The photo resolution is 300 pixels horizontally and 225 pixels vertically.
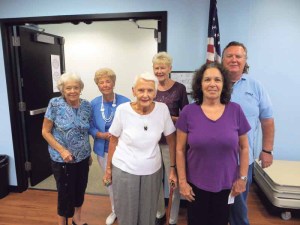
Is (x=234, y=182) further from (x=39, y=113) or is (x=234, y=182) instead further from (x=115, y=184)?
(x=39, y=113)

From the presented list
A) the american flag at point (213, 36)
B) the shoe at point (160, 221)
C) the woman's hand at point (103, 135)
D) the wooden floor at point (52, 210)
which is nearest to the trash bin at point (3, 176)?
the wooden floor at point (52, 210)

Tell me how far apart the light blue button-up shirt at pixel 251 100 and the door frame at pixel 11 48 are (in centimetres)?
102

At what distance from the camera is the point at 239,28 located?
2.40m

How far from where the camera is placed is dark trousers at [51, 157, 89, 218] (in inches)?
Answer: 76.8

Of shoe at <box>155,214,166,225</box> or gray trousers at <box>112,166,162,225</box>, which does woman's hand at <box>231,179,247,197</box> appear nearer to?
gray trousers at <box>112,166,162,225</box>

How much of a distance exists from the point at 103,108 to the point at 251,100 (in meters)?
1.17

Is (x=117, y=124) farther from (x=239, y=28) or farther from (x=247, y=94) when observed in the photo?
(x=239, y=28)

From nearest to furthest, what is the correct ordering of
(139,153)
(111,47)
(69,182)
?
(139,153) < (69,182) < (111,47)

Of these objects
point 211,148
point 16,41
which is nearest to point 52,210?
point 16,41

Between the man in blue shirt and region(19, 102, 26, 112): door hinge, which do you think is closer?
the man in blue shirt

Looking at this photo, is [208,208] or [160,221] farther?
[160,221]

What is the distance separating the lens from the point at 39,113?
3.18 meters

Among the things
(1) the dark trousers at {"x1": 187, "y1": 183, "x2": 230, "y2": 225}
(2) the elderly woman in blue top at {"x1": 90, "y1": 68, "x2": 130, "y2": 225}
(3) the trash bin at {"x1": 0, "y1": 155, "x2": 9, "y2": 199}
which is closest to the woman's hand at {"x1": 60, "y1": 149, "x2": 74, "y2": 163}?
(2) the elderly woman in blue top at {"x1": 90, "y1": 68, "x2": 130, "y2": 225}

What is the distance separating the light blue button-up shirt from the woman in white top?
51 cm
